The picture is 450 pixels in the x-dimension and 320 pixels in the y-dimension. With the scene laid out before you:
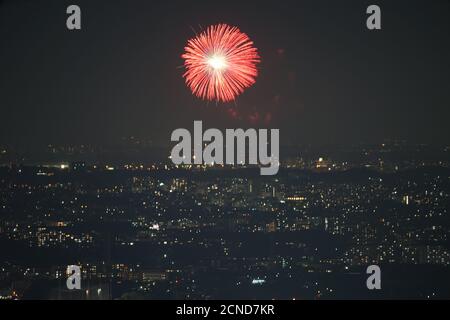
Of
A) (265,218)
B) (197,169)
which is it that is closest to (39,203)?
(197,169)

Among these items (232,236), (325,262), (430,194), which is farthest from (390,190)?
(232,236)

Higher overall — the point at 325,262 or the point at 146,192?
the point at 146,192

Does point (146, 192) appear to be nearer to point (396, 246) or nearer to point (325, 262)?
point (325, 262)

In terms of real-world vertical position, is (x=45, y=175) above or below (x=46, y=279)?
above
